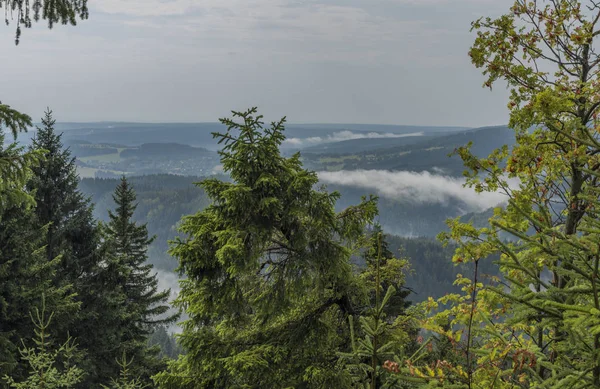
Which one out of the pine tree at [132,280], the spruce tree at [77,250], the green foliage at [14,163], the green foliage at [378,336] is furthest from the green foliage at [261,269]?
the pine tree at [132,280]

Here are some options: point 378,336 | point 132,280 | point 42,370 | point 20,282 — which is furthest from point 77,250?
point 378,336

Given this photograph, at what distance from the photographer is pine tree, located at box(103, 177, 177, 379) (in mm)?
17656

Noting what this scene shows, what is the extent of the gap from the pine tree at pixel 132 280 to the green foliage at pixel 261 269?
11.2 metres

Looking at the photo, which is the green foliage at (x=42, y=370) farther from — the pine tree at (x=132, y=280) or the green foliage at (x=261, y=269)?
the pine tree at (x=132, y=280)

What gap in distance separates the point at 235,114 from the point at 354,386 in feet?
18.7

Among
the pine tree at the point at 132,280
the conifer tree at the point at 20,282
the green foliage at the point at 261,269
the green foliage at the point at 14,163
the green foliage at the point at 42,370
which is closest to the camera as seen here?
the green foliage at the point at 42,370

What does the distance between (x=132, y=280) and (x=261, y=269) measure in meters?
14.3

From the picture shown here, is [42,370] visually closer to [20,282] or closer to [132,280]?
[20,282]

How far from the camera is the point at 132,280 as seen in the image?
19625 millimetres

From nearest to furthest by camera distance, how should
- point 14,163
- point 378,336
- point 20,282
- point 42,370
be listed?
point 378,336, point 42,370, point 14,163, point 20,282

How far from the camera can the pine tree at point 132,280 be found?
17.7m

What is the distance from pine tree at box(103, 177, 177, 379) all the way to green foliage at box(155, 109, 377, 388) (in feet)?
36.8

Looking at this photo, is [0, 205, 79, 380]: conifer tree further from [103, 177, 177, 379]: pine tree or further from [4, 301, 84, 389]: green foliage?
[4, 301, 84, 389]: green foliage

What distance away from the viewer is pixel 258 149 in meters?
7.58
